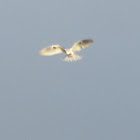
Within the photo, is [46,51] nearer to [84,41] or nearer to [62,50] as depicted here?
[62,50]

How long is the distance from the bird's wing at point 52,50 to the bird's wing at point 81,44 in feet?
2.67

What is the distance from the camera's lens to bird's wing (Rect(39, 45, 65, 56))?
16.0 metres

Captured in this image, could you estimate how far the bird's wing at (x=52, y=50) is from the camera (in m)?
16.0

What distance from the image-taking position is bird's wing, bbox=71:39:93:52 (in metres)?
15.9

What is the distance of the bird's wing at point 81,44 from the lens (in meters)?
15.9

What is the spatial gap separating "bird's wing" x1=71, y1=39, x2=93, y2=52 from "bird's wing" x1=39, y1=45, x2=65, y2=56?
0.82 metres

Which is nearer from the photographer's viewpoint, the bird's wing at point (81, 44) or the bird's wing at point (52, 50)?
the bird's wing at point (81, 44)

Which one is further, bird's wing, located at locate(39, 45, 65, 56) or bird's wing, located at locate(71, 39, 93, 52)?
bird's wing, located at locate(39, 45, 65, 56)

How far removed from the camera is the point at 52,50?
1641cm

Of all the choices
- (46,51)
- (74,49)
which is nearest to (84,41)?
(74,49)

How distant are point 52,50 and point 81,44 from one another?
1.97 metres

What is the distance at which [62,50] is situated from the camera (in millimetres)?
16516

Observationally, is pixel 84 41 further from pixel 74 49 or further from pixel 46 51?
pixel 46 51

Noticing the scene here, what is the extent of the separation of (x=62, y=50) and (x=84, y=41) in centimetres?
163
